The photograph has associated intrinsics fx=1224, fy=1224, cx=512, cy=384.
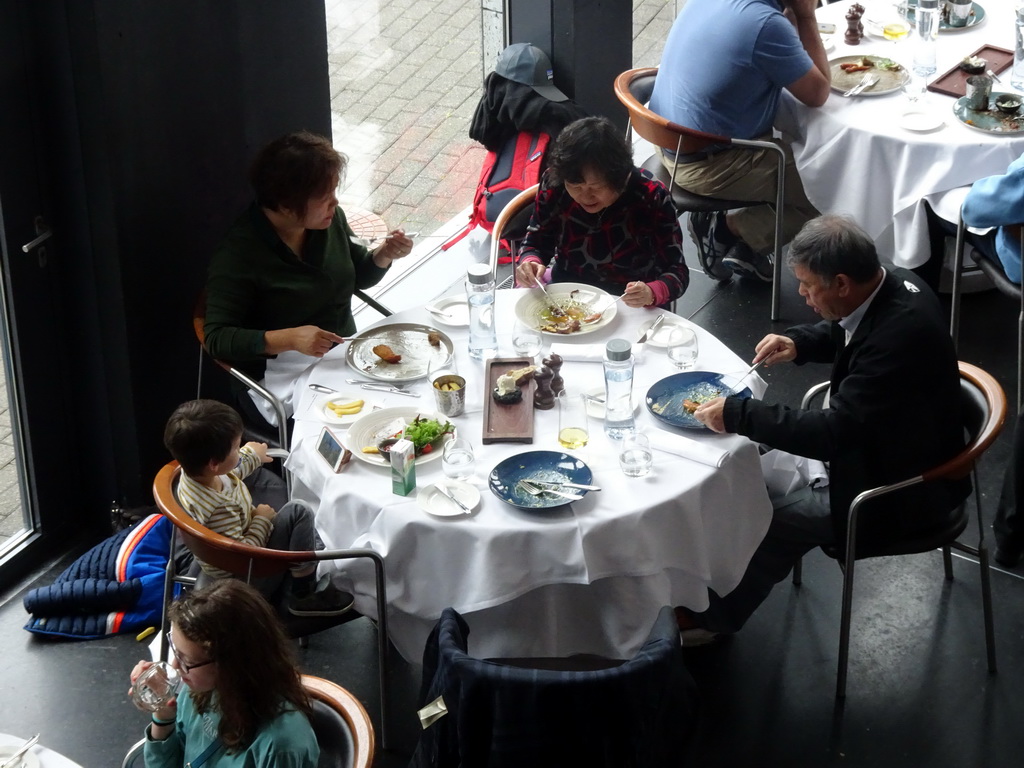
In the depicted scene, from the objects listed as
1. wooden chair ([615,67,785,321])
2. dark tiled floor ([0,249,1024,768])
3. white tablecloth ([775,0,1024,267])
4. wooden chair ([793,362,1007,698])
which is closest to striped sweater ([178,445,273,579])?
dark tiled floor ([0,249,1024,768])

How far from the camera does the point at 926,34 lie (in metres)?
4.75

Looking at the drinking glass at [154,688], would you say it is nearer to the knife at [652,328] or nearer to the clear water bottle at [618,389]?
the clear water bottle at [618,389]

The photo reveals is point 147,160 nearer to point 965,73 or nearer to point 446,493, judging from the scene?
point 446,493

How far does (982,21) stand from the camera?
16.9 ft

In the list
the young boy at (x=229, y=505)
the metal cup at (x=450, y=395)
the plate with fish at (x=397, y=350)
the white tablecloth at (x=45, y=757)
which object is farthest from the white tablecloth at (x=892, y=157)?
the white tablecloth at (x=45, y=757)

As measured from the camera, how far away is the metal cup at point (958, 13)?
511 centimetres

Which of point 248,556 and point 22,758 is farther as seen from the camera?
point 248,556

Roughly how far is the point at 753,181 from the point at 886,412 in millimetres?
2019

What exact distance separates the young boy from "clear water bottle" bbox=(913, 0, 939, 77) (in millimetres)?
3076

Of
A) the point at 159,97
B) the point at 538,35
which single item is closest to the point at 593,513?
the point at 159,97

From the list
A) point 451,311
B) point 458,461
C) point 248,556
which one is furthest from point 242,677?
point 451,311

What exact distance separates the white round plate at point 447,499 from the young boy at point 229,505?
0.37 metres

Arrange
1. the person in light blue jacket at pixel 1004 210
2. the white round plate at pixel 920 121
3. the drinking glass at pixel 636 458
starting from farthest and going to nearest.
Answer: the white round plate at pixel 920 121, the person in light blue jacket at pixel 1004 210, the drinking glass at pixel 636 458

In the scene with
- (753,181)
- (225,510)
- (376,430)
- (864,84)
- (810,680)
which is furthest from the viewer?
(753,181)
